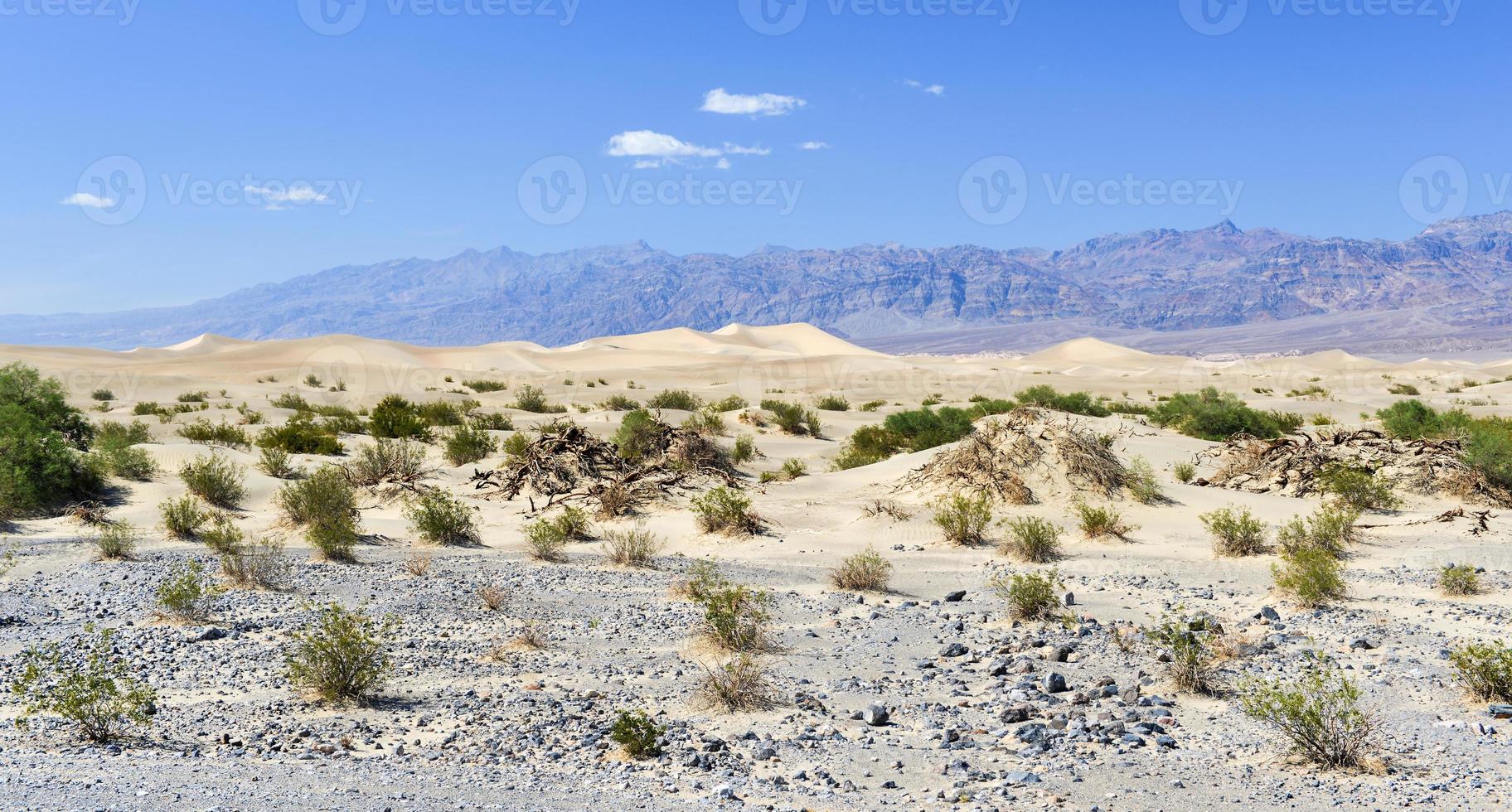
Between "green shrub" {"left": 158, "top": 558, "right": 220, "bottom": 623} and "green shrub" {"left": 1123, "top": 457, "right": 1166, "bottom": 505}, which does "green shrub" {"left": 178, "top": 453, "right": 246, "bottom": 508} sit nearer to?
"green shrub" {"left": 158, "top": 558, "right": 220, "bottom": 623}

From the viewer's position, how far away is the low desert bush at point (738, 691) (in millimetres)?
6691

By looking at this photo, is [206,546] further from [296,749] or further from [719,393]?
[719,393]

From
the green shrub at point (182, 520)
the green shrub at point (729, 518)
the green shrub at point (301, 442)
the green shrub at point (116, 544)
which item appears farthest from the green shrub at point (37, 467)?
the green shrub at point (729, 518)

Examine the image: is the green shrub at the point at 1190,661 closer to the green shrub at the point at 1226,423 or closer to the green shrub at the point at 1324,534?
the green shrub at the point at 1324,534

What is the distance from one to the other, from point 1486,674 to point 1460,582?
3.35 m

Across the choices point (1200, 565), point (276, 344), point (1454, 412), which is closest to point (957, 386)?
point (1454, 412)

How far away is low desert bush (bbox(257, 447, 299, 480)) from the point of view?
1598cm

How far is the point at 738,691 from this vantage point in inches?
265

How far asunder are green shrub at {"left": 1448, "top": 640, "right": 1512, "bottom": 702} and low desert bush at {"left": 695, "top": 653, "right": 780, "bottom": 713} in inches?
183

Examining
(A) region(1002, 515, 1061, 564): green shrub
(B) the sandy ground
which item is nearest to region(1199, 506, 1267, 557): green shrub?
(B) the sandy ground

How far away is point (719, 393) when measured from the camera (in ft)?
153

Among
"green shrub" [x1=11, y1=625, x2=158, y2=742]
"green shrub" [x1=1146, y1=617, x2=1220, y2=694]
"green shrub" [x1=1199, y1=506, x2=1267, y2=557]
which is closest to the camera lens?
"green shrub" [x1=11, y1=625, x2=158, y2=742]

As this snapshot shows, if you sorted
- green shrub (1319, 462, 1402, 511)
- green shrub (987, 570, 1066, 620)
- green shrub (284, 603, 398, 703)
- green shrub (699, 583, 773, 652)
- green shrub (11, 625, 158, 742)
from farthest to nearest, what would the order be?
green shrub (1319, 462, 1402, 511) → green shrub (987, 570, 1066, 620) → green shrub (699, 583, 773, 652) → green shrub (284, 603, 398, 703) → green shrub (11, 625, 158, 742)

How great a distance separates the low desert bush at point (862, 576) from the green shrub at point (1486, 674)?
16.4 feet
